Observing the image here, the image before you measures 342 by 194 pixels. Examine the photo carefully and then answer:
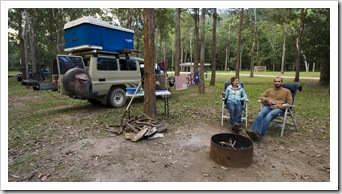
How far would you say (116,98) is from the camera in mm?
7305

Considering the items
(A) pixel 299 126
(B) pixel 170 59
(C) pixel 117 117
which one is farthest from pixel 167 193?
(B) pixel 170 59

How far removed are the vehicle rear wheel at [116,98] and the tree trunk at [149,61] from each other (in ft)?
8.20

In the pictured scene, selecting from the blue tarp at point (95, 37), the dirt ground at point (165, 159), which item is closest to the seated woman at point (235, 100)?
the dirt ground at point (165, 159)

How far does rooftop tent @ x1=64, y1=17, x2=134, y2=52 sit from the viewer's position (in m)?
6.46

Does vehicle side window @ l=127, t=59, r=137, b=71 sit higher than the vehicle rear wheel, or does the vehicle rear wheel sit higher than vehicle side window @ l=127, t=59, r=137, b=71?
vehicle side window @ l=127, t=59, r=137, b=71

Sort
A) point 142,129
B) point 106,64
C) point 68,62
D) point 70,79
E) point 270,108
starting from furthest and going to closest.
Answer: point 106,64 < point 68,62 < point 70,79 < point 270,108 < point 142,129

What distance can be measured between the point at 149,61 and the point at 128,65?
117 inches

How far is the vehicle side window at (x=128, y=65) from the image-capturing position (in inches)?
292

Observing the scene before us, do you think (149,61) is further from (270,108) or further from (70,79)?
(270,108)

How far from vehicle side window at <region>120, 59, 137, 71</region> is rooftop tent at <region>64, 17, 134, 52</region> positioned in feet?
1.43

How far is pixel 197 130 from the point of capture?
15.6 feet

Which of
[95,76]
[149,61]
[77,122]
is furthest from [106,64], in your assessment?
[149,61]

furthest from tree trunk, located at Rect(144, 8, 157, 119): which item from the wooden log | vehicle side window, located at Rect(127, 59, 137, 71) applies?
vehicle side window, located at Rect(127, 59, 137, 71)

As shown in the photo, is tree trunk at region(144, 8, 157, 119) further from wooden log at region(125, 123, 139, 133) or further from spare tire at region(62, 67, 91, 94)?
spare tire at region(62, 67, 91, 94)
